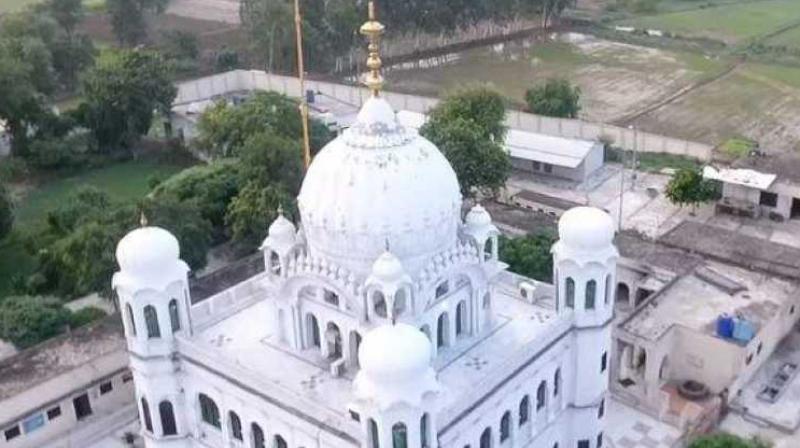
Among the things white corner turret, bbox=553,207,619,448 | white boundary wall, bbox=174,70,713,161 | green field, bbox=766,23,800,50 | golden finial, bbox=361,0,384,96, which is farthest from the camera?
green field, bbox=766,23,800,50

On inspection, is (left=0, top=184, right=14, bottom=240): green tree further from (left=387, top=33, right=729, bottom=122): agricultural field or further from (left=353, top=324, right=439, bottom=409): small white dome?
(left=387, top=33, right=729, bottom=122): agricultural field

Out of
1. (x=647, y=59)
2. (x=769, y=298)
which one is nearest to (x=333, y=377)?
(x=769, y=298)

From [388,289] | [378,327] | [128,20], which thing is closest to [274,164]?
[388,289]

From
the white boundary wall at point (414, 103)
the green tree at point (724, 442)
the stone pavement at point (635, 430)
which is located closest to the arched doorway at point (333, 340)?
the stone pavement at point (635, 430)

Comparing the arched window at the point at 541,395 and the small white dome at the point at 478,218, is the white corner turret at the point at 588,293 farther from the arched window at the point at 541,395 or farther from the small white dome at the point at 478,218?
the small white dome at the point at 478,218

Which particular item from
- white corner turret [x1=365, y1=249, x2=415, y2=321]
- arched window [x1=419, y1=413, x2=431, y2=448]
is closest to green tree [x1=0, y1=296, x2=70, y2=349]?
white corner turret [x1=365, y1=249, x2=415, y2=321]

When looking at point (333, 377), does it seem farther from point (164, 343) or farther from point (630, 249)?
point (630, 249)
